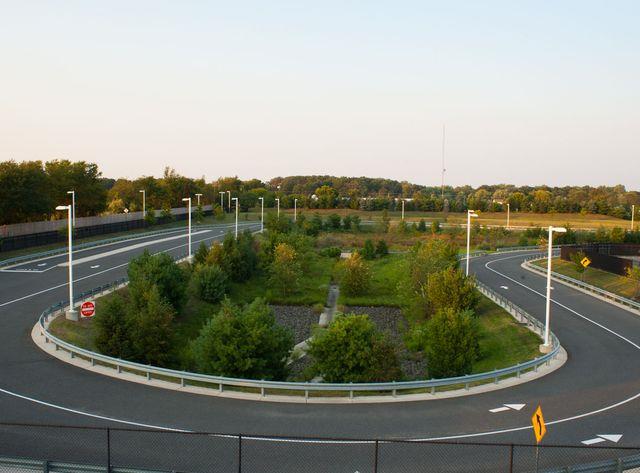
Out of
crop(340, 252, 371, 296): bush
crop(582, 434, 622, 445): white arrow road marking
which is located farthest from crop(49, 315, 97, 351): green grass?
crop(340, 252, 371, 296): bush

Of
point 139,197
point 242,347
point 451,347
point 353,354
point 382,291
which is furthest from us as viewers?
point 139,197

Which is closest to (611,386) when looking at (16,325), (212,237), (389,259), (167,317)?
(167,317)

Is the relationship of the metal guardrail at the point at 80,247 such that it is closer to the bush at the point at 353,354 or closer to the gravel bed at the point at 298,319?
the gravel bed at the point at 298,319

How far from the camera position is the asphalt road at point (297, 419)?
46.5 ft

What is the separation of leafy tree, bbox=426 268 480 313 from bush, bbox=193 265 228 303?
15.6 metres

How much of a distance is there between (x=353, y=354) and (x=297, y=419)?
6.00 metres

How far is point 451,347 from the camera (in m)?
25.5

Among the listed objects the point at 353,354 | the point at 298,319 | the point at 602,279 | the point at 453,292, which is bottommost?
the point at 298,319

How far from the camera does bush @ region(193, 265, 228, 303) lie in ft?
148

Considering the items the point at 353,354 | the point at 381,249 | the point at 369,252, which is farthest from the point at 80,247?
the point at 353,354

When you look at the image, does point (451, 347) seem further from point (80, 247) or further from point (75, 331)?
point (80, 247)

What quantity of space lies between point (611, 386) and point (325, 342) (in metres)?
10.1

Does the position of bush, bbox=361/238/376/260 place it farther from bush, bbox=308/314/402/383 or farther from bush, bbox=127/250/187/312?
bush, bbox=308/314/402/383

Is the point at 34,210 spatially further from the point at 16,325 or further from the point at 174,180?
the point at 174,180
